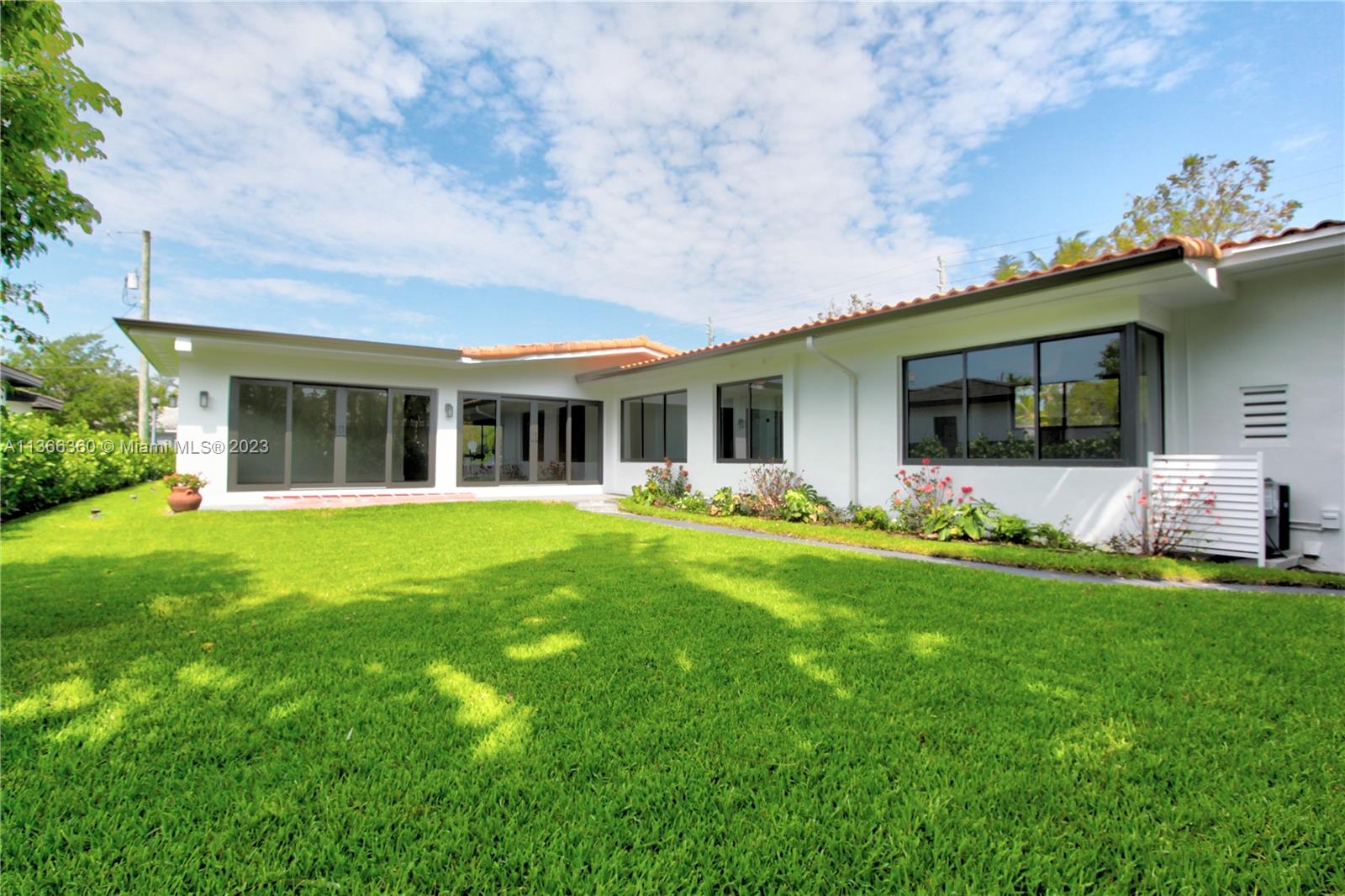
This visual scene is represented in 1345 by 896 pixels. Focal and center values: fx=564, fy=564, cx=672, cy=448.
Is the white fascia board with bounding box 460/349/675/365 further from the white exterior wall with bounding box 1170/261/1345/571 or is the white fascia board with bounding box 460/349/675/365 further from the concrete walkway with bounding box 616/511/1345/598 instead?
the white exterior wall with bounding box 1170/261/1345/571

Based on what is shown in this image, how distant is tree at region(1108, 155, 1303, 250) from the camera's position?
1523 cm

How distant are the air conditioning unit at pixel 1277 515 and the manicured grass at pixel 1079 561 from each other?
362 millimetres

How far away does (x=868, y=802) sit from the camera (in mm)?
1901

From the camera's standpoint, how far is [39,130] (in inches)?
106

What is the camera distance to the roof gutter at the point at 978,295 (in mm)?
5297

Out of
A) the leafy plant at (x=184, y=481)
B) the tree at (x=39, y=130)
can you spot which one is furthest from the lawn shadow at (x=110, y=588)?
the leafy plant at (x=184, y=481)

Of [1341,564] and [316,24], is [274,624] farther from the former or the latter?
[1341,564]

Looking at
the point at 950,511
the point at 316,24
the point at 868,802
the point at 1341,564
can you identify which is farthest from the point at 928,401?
the point at 316,24

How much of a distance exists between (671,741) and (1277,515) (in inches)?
289

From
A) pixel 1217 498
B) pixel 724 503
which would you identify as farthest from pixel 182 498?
pixel 1217 498

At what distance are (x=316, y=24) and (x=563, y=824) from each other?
9.68 meters

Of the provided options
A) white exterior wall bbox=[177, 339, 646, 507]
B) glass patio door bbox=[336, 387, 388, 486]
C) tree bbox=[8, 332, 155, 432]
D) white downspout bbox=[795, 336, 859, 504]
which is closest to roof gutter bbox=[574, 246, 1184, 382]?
white downspout bbox=[795, 336, 859, 504]

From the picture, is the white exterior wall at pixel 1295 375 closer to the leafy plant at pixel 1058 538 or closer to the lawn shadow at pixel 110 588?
the leafy plant at pixel 1058 538

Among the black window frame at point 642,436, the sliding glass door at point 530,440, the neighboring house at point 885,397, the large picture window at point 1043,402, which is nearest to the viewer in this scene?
the neighboring house at point 885,397
